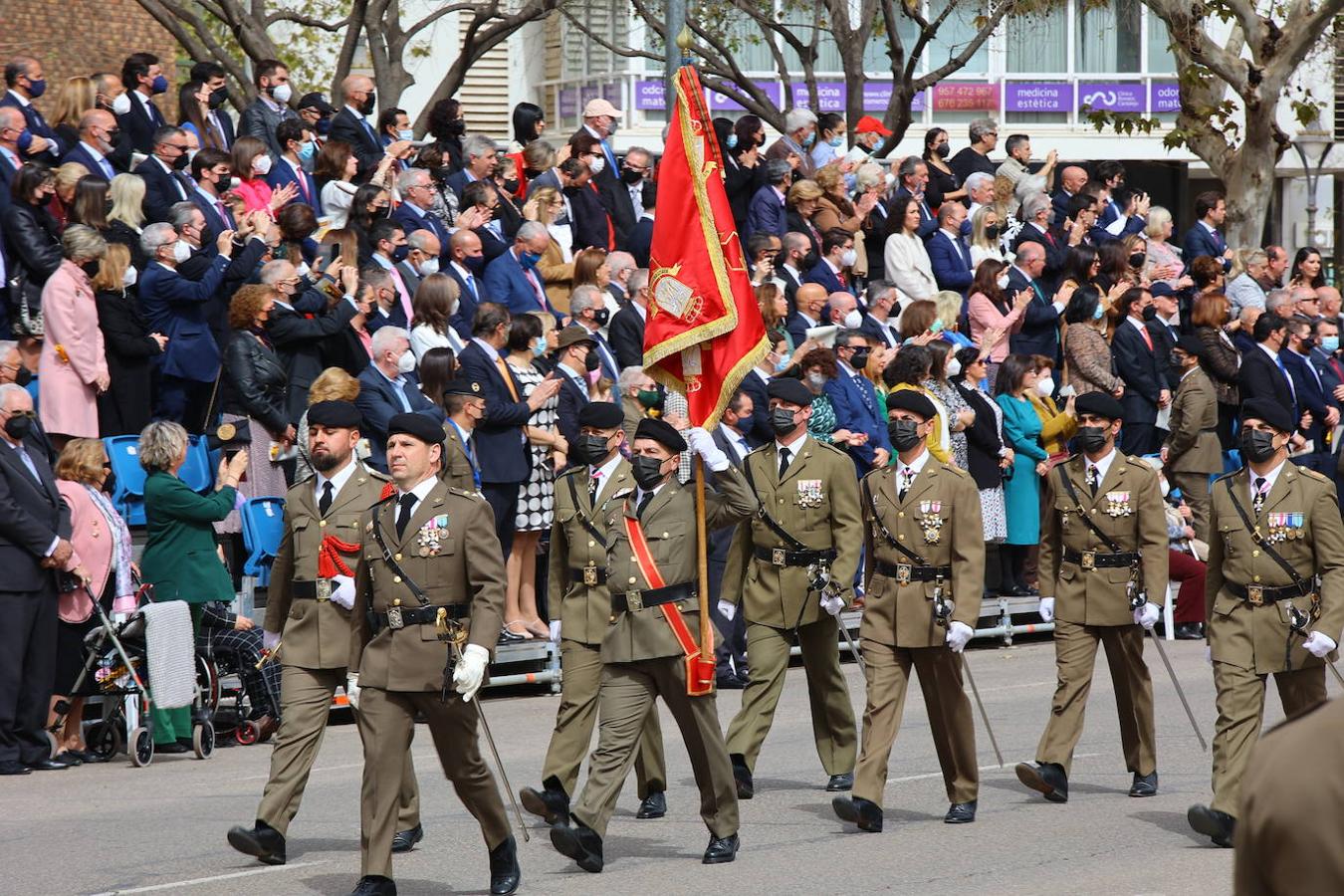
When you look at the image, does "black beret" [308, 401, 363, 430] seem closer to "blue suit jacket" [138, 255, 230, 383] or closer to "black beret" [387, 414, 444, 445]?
"black beret" [387, 414, 444, 445]

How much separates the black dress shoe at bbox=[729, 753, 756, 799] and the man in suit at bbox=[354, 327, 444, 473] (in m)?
3.64

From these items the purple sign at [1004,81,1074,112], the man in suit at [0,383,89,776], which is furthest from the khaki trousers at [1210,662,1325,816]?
the purple sign at [1004,81,1074,112]

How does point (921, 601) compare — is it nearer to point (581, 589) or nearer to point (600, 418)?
point (581, 589)

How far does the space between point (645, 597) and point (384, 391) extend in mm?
4467

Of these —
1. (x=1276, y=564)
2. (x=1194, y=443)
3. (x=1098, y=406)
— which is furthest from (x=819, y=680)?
(x=1194, y=443)

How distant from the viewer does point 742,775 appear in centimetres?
1081

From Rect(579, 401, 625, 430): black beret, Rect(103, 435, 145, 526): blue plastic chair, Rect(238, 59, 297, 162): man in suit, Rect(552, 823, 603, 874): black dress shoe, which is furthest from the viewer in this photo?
Rect(238, 59, 297, 162): man in suit

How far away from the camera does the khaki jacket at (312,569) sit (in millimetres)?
9578

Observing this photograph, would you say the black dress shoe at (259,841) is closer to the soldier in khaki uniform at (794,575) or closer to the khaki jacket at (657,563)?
the khaki jacket at (657,563)

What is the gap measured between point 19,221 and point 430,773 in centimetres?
509

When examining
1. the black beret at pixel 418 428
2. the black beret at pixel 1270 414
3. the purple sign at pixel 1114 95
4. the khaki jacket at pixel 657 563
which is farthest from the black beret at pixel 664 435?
the purple sign at pixel 1114 95

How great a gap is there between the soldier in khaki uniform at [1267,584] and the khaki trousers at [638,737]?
7.79 ft

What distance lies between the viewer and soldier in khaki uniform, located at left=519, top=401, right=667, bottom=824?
9.96 meters

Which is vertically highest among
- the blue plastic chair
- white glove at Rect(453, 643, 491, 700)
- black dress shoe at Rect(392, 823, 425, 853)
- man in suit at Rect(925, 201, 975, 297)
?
man in suit at Rect(925, 201, 975, 297)
